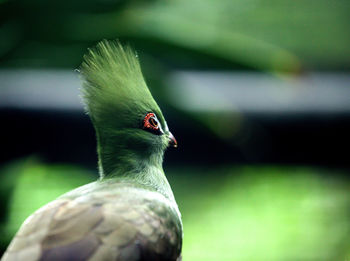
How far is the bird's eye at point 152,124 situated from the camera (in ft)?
5.29

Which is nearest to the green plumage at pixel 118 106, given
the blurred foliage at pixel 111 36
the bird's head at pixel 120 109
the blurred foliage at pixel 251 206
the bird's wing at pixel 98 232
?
the bird's head at pixel 120 109

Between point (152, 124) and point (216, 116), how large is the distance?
1398 millimetres

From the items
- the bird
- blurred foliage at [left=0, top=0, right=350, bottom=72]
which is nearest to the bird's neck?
the bird

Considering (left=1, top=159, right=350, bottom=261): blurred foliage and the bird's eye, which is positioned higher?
the bird's eye

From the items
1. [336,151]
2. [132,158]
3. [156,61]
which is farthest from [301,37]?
[132,158]

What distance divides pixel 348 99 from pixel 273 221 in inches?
36.8

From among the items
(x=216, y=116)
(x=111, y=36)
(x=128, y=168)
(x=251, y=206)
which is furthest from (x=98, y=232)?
(x=251, y=206)

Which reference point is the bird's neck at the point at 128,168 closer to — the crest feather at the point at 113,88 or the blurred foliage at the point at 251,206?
the crest feather at the point at 113,88

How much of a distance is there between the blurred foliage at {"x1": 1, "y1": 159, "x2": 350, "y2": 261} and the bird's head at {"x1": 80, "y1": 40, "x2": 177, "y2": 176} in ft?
3.62

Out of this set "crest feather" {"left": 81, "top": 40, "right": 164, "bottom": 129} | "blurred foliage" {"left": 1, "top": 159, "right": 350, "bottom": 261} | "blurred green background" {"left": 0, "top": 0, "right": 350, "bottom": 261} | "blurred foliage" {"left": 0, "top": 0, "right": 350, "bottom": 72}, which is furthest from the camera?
"blurred foliage" {"left": 1, "top": 159, "right": 350, "bottom": 261}

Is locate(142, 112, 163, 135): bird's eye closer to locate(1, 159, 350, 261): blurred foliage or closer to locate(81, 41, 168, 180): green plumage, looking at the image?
locate(81, 41, 168, 180): green plumage

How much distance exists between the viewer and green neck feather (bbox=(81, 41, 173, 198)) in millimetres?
1558

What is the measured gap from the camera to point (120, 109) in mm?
1583

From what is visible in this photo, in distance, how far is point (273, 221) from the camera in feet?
10.4
